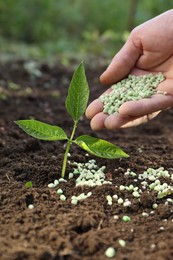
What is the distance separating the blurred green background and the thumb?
16.4ft

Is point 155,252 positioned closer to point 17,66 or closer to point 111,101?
point 111,101

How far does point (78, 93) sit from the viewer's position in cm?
233

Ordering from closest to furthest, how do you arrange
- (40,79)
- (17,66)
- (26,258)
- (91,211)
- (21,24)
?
(26,258), (91,211), (40,79), (17,66), (21,24)

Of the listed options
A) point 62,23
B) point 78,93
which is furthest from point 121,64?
point 62,23

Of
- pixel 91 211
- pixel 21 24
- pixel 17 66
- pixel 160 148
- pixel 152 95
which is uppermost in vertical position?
pixel 152 95

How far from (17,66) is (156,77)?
3.59 m

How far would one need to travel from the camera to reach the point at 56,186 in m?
2.30

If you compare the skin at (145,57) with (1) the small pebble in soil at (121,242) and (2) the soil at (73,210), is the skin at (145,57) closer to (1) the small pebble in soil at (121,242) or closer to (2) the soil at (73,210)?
(2) the soil at (73,210)

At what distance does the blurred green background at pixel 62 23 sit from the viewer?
8.81 meters

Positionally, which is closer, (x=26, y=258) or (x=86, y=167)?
(x=26, y=258)

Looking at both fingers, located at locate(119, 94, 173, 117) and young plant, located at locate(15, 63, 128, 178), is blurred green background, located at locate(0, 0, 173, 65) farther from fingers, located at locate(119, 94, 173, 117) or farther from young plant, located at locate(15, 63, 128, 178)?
young plant, located at locate(15, 63, 128, 178)

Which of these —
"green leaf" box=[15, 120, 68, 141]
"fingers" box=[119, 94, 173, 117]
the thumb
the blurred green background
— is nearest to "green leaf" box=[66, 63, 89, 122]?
"green leaf" box=[15, 120, 68, 141]

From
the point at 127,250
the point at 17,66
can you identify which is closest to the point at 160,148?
the point at 127,250

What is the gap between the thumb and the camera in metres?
2.92
